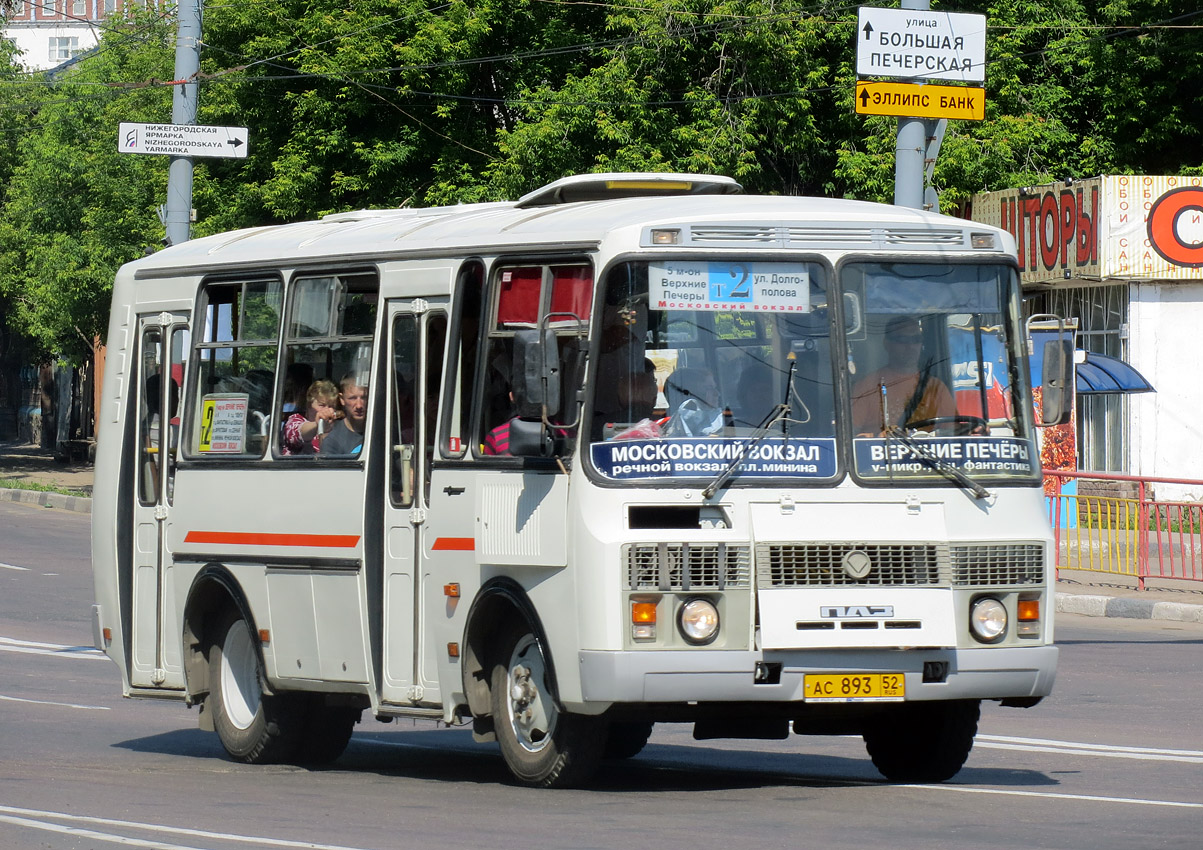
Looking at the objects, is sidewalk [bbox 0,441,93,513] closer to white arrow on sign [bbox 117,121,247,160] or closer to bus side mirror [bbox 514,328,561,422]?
white arrow on sign [bbox 117,121,247,160]

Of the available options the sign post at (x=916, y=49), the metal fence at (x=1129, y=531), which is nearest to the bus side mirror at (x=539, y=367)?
the sign post at (x=916, y=49)

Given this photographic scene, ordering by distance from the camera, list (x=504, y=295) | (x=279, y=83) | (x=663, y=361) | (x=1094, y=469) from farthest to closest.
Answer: (x=279, y=83), (x=1094, y=469), (x=504, y=295), (x=663, y=361)

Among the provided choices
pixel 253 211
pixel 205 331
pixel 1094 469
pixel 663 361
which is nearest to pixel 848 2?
pixel 1094 469

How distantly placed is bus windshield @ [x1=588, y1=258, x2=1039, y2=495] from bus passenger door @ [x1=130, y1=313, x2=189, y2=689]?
12.7ft

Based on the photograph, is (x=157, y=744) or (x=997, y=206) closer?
(x=157, y=744)

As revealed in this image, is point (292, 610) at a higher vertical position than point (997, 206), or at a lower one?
lower

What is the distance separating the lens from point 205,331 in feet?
37.7

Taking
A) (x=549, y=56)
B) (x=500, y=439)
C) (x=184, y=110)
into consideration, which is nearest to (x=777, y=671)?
(x=500, y=439)

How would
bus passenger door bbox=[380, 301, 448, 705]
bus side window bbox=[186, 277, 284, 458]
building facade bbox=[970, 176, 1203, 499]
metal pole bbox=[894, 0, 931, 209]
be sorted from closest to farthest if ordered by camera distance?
1. bus passenger door bbox=[380, 301, 448, 705]
2. bus side window bbox=[186, 277, 284, 458]
3. metal pole bbox=[894, 0, 931, 209]
4. building facade bbox=[970, 176, 1203, 499]

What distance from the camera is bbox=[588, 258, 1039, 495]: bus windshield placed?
8.67 meters

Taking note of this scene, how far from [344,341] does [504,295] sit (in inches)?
53.9

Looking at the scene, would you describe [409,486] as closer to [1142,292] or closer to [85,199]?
[1142,292]

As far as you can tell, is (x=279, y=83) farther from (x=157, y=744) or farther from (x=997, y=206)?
(x=157, y=744)

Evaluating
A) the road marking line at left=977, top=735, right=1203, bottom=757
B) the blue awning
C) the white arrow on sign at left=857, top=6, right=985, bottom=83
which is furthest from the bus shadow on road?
the blue awning
